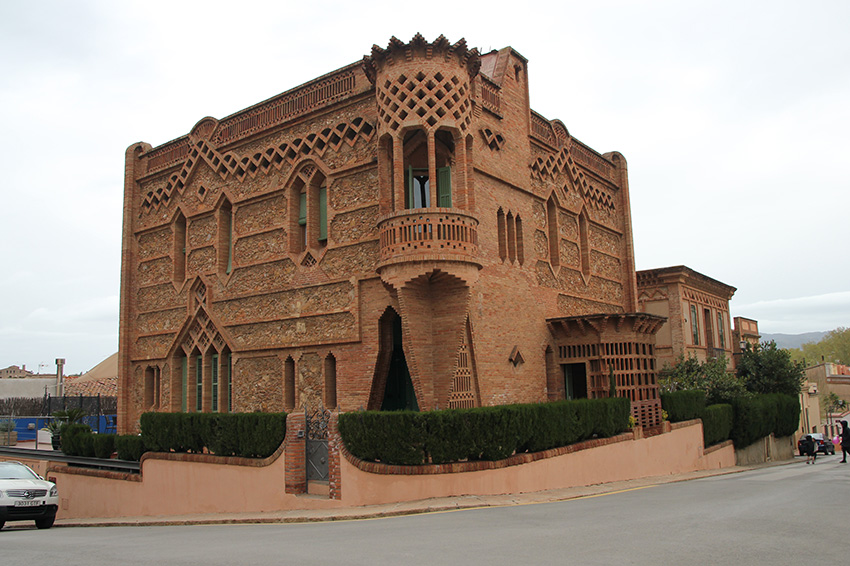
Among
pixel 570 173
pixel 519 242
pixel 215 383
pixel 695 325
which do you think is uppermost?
pixel 570 173

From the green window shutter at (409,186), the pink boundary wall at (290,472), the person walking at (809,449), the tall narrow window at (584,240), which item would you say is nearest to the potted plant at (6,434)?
the pink boundary wall at (290,472)

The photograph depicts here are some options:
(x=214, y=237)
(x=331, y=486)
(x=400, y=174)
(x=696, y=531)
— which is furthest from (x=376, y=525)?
(x=214, y=237)

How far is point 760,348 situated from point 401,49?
26.1m

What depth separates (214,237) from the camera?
21609 millimetres

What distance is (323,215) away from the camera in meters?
19.0

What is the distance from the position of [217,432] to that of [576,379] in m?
11.1

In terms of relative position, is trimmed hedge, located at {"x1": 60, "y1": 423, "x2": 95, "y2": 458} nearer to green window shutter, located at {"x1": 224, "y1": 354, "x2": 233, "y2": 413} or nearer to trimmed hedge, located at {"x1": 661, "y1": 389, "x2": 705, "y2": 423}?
green window shutter, located at {"x1": 224, "y1": 354, "x2": 233, "y2": 413}

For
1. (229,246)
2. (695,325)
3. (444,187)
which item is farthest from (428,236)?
(695,325)

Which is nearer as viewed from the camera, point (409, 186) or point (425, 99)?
point (425, 99)

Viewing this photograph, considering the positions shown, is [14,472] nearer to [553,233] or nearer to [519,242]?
[519,242]

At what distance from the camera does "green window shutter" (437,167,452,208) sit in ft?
54.9

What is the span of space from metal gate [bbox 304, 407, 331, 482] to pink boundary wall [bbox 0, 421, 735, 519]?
1.14 feet

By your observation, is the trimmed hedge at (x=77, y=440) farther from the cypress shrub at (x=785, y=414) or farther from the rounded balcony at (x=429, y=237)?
the cypress shrub at (x=785, y=414)

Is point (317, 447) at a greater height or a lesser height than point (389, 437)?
lesser
